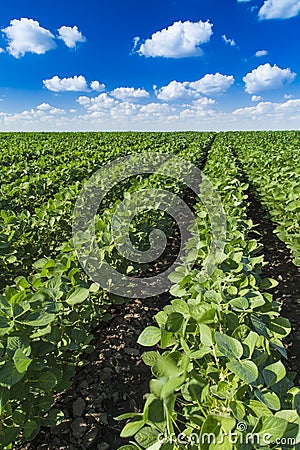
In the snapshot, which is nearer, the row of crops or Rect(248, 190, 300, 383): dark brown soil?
the row of crops

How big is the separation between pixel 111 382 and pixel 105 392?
109 millimetres

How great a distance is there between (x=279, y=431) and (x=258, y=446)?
0.09m

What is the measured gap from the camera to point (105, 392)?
262 centimetres

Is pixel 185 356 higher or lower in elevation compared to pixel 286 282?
higher

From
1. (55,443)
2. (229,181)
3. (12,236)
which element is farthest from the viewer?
(229,181)

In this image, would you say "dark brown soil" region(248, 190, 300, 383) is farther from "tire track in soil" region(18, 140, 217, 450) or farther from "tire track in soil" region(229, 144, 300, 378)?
"tire track in soil" region(18, 140, 217, 450)

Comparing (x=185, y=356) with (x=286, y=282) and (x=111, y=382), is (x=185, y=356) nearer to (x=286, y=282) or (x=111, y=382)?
(x=111, y=382)

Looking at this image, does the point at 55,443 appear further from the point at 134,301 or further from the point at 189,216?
the point at 189,216

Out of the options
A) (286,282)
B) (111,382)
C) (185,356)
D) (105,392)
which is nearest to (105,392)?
(105,392)

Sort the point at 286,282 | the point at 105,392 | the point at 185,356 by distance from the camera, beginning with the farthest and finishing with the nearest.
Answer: the point at 286,282
the point at 105,392
the point at 185,356

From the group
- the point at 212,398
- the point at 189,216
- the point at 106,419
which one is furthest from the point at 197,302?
the point at 189,216

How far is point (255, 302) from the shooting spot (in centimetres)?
152

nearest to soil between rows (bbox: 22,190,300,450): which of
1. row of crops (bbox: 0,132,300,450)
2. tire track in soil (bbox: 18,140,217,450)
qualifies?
tire track in soil (bbox: 18,140,217,450)

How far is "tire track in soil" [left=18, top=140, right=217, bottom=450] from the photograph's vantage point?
2.23m
